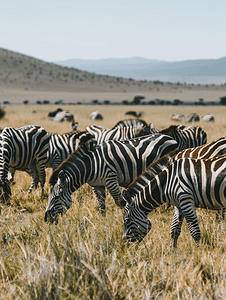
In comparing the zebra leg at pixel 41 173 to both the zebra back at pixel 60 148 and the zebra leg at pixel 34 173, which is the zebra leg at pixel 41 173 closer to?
the zebra leg at pixel 34 173

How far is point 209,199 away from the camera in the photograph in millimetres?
4012

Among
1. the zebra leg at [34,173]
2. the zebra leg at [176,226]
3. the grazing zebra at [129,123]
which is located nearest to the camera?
the zebra leg at [176,226]

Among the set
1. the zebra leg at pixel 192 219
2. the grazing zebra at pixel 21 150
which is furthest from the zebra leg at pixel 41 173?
the zebra leg at pixel 192 219

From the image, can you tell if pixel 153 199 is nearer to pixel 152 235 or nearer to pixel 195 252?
pixel 152 235

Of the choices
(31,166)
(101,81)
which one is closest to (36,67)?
(101,81)

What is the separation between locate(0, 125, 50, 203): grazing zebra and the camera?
599 cm

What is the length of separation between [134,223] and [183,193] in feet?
2.52

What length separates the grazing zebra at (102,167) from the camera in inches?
191

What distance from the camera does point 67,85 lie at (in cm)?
9462

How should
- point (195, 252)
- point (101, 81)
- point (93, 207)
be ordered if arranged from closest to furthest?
point (195, 252), point (93, 207), point (101, 81)

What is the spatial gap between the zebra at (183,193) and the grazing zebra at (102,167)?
114 centimetres

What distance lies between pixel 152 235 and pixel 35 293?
1.87m

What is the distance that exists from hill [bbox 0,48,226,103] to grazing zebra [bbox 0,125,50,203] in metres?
71.0

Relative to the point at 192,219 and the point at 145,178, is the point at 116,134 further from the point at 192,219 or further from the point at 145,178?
the point at 192,219
